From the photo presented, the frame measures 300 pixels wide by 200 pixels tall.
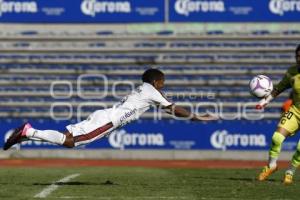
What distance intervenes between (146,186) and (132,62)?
1256 cm

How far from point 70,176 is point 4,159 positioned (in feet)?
27.7

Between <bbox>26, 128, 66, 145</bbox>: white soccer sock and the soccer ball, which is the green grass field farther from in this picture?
the soccer ball

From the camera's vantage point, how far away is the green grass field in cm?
953

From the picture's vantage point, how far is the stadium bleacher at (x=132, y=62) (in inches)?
878

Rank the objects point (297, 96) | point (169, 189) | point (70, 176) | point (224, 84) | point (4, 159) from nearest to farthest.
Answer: point (169, 189) → point (297, 96) → point (70, 176) → point (4, 159) → point (224, 84)

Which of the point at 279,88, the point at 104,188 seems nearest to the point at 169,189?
the point at 104,188

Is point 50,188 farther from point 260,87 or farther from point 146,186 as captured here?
point 260,87

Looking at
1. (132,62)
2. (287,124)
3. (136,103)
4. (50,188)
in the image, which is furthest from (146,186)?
(132,62)

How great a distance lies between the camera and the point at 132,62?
23078 millimetres

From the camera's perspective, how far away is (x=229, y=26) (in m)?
23.4

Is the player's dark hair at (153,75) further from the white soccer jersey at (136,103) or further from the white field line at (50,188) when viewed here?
the white field line at (50,188)

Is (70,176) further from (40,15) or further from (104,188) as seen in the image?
(40,15)

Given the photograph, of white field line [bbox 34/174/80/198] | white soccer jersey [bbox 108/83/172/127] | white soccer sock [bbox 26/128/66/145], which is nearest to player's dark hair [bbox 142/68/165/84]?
white soccer jersey [bbox 108/83/172/127]

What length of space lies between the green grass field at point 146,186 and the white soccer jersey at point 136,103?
3.20 ft
